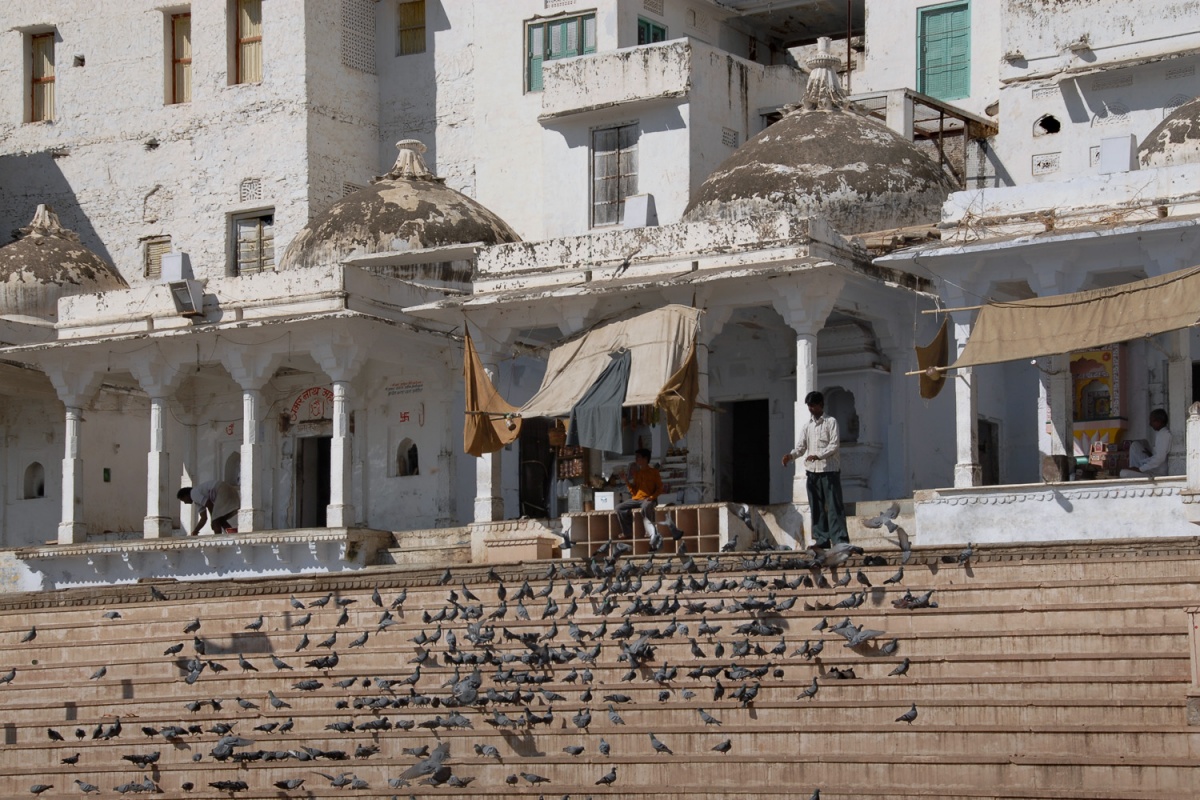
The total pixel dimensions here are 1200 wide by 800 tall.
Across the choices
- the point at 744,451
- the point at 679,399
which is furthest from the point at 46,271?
the point at 679,399

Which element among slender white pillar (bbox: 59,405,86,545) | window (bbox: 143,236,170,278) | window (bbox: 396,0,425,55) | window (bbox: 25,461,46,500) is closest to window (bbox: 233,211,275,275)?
window (bbox: 143,236,170,278)

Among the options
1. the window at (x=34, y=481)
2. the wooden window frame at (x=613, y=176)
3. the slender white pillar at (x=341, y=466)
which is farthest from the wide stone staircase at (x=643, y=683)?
the window at (x=34, y=481)

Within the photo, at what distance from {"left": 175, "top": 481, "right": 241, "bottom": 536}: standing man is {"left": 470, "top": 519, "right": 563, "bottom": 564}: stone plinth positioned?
4152 mm

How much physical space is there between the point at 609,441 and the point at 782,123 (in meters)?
5.89

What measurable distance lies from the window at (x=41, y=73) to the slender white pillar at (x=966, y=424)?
18.0 meters

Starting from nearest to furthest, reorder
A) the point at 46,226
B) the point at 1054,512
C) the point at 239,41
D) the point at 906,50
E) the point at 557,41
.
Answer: the point at 1054,512 < the point at 906,50 < the point at 557,41 < the point at 46,226 < the point at 239,41

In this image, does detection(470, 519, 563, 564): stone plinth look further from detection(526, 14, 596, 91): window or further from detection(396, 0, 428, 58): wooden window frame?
detection(396, 0, 428, 58): wooden window frame

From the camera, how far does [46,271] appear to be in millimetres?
30984

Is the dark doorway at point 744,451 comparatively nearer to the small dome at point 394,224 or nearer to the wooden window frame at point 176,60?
the small dome at point 394,224

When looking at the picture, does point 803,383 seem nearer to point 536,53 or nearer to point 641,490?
point 641,490

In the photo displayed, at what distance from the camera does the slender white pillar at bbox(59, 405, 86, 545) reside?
90.7ft

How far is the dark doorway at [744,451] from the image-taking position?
88.2ft

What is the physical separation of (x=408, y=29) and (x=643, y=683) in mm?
16670

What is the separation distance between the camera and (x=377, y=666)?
20797 millimetres
